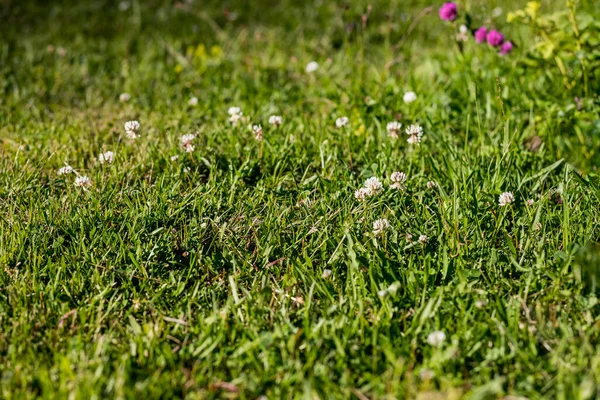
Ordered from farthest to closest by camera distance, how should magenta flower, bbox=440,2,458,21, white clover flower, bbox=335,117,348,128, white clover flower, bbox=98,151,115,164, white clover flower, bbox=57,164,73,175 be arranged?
1. magenta flower, bbox=440,2,458,21
2. white clover flower, bbox=335,117,348,128
3. white clover flower, bbox=98,151,115,164
4. white clover flower, bbox=57,164,73,175

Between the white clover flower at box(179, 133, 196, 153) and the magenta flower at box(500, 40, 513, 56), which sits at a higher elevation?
the magenta flower at box(500, 40, 513, 56)

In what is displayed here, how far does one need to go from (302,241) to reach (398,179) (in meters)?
0.52

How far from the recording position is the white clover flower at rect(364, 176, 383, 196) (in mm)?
2535

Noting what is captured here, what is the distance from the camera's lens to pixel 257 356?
187cm

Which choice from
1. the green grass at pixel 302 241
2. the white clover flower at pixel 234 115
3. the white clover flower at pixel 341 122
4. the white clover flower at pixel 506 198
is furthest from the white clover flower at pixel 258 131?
the white clover flower at pixel 506 198

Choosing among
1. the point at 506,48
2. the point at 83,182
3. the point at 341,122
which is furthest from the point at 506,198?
the point at 83,182

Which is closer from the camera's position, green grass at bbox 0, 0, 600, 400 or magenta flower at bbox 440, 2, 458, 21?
green grass at bbox 0, 0, 600, 400

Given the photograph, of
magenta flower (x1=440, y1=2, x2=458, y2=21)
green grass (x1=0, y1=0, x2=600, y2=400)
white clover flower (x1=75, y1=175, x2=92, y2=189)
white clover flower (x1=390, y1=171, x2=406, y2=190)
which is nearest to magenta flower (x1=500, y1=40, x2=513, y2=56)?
green grass (x1=0, y1=0, x2=600, y2=400)

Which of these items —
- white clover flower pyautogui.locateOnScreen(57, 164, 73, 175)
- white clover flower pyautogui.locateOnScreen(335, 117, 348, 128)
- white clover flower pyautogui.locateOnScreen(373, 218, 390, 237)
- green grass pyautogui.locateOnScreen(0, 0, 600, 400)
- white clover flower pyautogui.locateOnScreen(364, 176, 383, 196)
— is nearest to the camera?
green grass pyautogui.locateOnScreen(0, 0, 600, 400)

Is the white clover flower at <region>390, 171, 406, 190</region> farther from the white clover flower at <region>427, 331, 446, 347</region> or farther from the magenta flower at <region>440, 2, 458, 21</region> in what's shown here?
the magenta flower at <region>440, 2, 458, 21</region>

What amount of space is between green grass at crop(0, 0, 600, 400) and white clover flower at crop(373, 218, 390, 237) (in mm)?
36

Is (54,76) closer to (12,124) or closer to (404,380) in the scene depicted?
(12,124)

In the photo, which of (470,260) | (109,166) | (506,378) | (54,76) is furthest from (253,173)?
(54,76)

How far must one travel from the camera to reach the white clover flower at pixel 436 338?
1.84 meters
